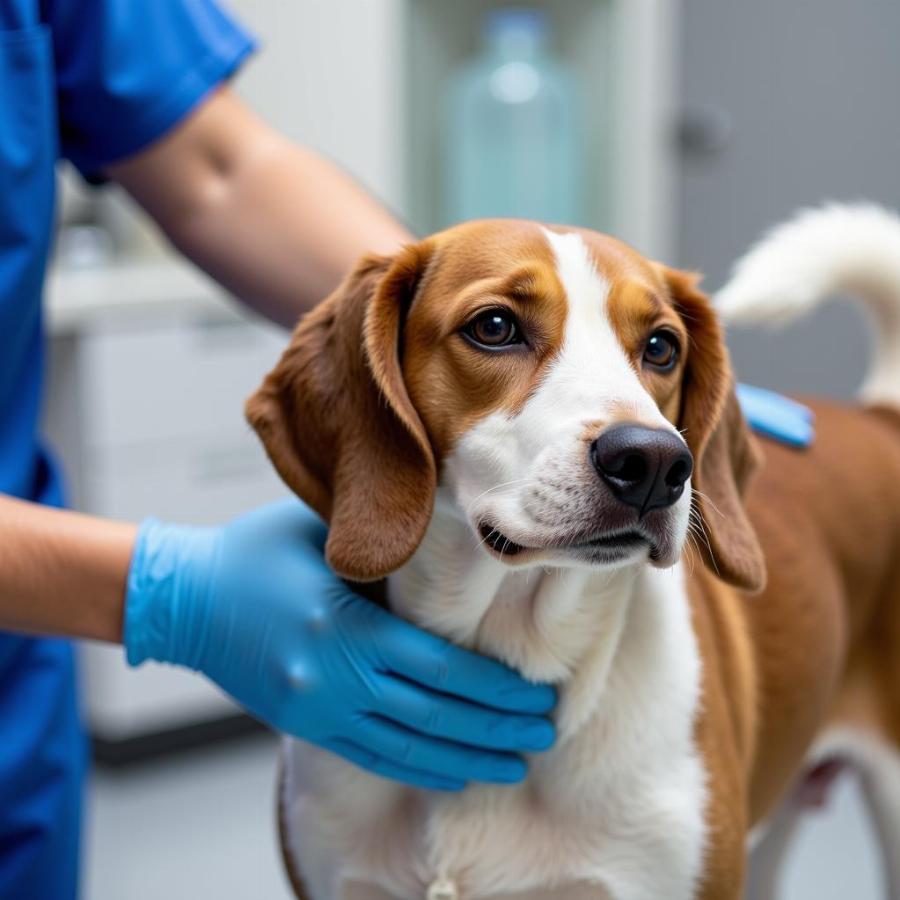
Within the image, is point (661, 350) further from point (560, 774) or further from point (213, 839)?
point (213, 839)

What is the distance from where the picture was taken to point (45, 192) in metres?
1.16

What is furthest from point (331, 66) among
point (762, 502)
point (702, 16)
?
point (762, 502)

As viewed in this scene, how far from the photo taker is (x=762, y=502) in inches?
47.1

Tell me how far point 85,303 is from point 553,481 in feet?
5.38

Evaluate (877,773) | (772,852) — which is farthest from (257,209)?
(772,852)

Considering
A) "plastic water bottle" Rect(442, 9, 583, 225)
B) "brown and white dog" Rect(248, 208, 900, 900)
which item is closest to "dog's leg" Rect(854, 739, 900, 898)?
"brown and white dog" Rect(248, 208, 900, 900)

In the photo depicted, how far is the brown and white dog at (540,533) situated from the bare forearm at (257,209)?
192 mm

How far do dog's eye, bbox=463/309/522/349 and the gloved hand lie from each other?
21 cm

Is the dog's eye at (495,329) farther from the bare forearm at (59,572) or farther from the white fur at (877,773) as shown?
the white fur at (877,773)

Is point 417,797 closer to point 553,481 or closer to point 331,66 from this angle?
point 553,481

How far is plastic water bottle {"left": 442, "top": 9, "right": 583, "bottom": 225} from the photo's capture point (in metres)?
2.89

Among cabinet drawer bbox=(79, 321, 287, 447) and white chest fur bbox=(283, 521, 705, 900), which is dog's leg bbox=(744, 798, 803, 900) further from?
cabinet drawer bbox=(79, 321, 287, 447)

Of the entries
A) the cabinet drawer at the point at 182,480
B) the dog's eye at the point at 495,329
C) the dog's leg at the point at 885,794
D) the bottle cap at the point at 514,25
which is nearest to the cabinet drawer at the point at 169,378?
the cabinet drawer at the point at 182,480

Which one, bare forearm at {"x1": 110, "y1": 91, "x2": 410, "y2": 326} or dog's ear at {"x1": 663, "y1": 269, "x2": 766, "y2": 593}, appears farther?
bare forearm at {"x1": 110, "y1": 91, "x2": 410, "y2": 326}
